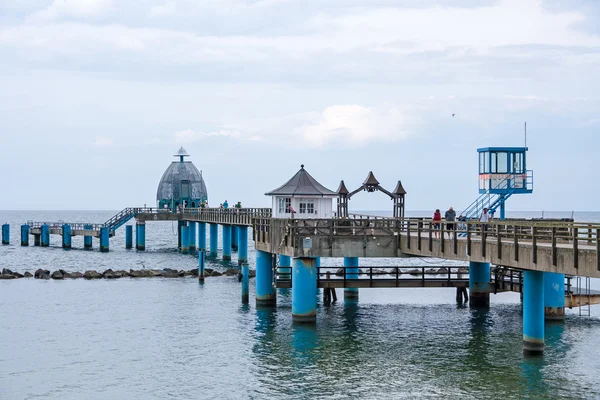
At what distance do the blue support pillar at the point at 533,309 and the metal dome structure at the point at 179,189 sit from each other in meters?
80.8

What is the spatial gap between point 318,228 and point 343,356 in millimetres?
7182

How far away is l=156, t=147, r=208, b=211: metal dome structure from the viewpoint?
110 meters

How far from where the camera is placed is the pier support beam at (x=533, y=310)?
98.9ft

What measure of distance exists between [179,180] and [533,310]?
83.3 meters

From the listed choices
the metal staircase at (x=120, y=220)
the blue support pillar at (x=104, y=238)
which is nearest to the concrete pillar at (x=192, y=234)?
the metal staircase at (x=120, y=220)

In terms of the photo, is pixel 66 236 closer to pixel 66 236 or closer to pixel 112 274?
pixel 66 236

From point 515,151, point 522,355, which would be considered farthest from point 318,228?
point 515,151

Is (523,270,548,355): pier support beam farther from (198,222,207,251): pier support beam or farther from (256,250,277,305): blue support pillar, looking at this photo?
(198,222,207,251): pier support beam

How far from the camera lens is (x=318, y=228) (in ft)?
122

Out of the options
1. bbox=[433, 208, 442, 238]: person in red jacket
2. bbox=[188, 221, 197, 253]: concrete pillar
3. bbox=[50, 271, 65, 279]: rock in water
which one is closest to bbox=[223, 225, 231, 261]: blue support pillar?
bbox=[188, 221, 197, 253]: concrete pillar

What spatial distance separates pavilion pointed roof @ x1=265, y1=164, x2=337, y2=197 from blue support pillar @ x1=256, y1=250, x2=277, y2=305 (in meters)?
3.43

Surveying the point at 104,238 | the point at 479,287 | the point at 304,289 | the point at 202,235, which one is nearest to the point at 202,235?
the point at 202,235

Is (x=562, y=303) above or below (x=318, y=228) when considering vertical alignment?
below

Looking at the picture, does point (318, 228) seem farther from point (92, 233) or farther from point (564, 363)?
point (92, 233)
